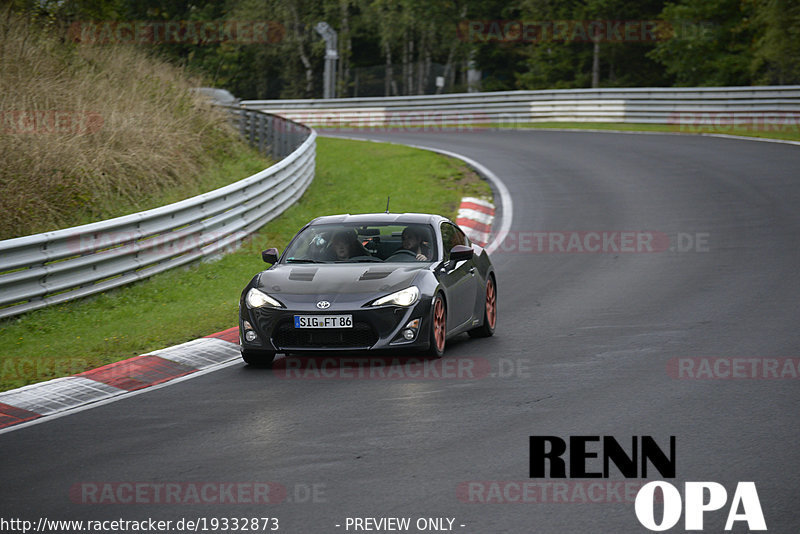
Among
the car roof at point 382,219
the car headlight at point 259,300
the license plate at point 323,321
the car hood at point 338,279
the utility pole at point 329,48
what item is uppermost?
the utility pole at point 329,48

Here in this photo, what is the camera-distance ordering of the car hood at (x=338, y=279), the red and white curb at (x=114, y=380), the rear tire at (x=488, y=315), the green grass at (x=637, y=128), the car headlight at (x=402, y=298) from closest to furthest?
the red and white curb at (x=114, y=380) < the car headlight at (x=402, y=298) < the car hood at (x=338, y=279) < the rear tire at (x=488, y=315) < the green grass at (x=637, y=128)

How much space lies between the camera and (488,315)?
38.9 ft

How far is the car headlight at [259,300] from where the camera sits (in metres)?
10.2

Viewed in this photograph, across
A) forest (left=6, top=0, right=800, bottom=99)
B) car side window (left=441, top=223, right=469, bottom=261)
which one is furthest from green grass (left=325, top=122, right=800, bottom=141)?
car side window (left=441, top=223, right=469, bottom=261)

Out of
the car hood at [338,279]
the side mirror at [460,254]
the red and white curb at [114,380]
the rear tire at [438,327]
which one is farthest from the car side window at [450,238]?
the red and white curb at [114,380]

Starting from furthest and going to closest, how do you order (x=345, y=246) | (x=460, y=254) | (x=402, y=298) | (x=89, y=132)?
1. (x=89, y=132)
2. (x=345, y=246)
3. (x=460, y=254)
4. (x=402, y=298)

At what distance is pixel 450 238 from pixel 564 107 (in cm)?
2911

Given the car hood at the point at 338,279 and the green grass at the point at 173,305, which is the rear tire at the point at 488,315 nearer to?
the car hood at the point at 338,279

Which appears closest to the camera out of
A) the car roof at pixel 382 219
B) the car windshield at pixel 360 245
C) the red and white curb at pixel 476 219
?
the car windshield at pixel 360 245

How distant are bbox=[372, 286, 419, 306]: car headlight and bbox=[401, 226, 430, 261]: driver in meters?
1.01

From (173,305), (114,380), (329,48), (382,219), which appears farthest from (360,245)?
(329,48)

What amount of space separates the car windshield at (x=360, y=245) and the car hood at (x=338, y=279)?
278 mm

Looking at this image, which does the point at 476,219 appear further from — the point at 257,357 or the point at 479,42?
the point at 479,42

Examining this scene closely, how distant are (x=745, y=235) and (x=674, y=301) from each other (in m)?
5.14
